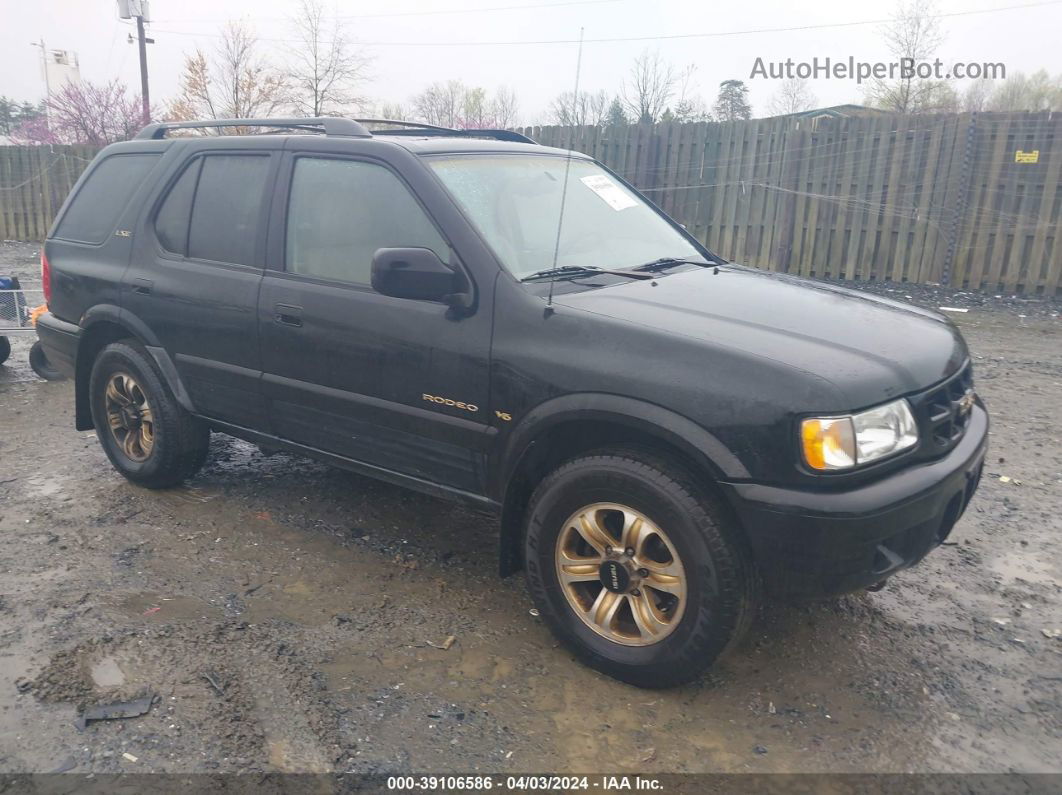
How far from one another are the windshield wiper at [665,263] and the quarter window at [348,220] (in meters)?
0.95

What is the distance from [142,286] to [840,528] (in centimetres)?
368

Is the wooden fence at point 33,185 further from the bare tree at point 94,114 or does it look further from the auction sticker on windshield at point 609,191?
the auction sticker on windshield at point 609,191

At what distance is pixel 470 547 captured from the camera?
4.12m

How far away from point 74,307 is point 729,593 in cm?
411

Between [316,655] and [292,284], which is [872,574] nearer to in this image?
[316,655]

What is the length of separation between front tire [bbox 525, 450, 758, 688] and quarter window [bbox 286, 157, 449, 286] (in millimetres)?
1152

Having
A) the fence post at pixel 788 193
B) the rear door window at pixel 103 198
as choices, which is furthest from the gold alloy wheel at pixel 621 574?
the fence post at pixel 788 193

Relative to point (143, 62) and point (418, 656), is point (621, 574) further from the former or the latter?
point (143, 62)

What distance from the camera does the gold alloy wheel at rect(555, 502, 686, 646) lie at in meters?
2.83

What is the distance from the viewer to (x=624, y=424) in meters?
2.79

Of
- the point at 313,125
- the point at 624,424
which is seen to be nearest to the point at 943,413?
the point at 624,424

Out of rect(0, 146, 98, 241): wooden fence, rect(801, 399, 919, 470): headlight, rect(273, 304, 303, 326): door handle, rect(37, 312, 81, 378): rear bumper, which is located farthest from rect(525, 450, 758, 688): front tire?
rect(0, 146, 98, 241): wooden fence

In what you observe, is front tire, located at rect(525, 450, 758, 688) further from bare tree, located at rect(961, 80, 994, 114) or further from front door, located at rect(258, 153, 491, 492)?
bare tree, located at rect(961, 80, 994, 114)

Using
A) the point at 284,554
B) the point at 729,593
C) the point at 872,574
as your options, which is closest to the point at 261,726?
the point at 284,554
